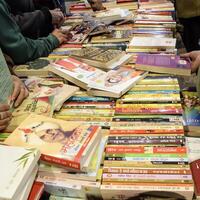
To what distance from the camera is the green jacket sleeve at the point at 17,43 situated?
153 cm

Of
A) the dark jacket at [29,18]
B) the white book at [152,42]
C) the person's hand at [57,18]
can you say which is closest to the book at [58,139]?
the white book at [152,42]

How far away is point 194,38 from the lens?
2.91 meters

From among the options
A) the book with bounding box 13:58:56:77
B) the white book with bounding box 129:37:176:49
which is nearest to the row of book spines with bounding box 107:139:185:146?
the book with bounding box 13:58:56:77

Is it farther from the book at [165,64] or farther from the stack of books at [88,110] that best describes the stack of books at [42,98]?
the book at [165,64]

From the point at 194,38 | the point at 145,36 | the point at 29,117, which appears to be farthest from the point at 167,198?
the point at 194,38

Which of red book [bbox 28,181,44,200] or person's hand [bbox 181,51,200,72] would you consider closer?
red book [bbox 28,181,44,200]

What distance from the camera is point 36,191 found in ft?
2.84

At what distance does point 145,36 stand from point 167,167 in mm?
1091

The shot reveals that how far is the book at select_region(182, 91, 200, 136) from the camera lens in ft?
3.64

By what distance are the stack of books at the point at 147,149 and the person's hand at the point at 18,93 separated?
14.8 inches

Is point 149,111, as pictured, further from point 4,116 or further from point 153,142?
point 4,116

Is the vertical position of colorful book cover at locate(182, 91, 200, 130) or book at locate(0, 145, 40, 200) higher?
book at locate(0, 145, 40, 200)

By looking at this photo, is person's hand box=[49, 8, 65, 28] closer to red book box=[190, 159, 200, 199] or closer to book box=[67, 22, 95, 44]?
book box=[67, 22, 95, 44]

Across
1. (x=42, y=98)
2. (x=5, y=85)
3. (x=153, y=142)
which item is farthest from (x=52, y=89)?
(x=153, y=142)
